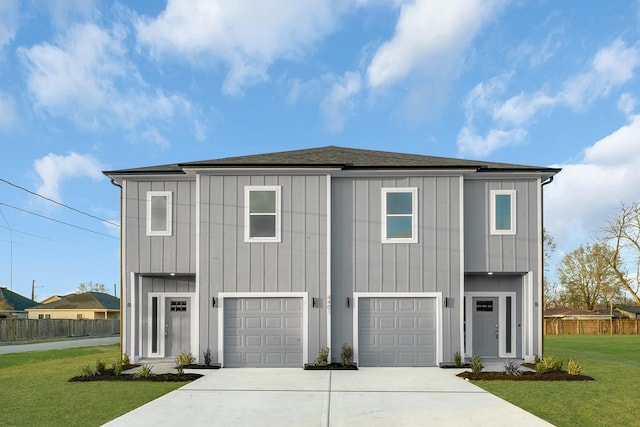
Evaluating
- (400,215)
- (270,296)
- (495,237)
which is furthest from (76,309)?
(495,237)

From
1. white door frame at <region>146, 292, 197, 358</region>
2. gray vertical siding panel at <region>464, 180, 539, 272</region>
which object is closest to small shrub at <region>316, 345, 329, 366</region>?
white door frame at <region>146, 292, 197, 358</region>

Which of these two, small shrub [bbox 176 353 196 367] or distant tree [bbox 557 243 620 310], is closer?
small shrub [bbox 176 353 196 367]

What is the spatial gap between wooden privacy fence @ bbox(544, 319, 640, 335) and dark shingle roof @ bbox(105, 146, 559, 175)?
2873 centimetres

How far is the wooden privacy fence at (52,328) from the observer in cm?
3206

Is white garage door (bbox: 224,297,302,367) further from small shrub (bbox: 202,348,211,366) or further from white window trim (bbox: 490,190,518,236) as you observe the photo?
white window trim (bbox: 490,190,518,236)

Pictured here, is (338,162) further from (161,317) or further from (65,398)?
(65,398)

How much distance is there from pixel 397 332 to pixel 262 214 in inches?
193

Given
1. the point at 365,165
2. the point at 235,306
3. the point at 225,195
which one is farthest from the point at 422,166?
the point at 235,306

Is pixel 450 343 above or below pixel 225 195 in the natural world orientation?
below

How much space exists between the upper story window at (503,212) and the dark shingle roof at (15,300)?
170 feet

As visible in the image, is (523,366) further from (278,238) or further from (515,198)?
(278,238)

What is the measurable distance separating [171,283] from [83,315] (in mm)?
35827

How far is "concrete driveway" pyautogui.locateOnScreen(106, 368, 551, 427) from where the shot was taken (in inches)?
313

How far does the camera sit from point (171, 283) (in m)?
15.5
